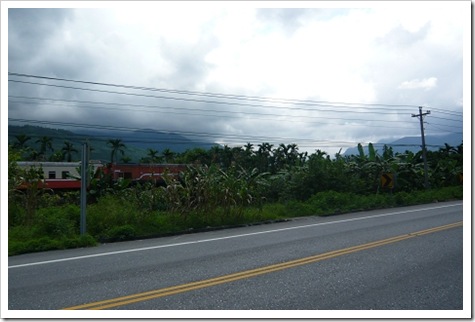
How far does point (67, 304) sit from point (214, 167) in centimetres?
1039

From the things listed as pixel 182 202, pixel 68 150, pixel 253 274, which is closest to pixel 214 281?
pixel 253 274

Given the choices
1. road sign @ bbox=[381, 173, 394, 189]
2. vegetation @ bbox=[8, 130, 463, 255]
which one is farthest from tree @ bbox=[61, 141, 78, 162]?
road sign @ bbox=[381, 173, 394, 189]

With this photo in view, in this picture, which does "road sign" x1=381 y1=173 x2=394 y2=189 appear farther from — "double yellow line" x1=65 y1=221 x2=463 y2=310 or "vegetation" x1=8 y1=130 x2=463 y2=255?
"double yellow line" x1=65 y1=221 x2=463 y2=310

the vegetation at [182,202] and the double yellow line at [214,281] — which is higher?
the vegetation at [182,202]

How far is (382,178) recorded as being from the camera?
25188mm

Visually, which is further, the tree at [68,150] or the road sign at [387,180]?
the tree at [68,150]

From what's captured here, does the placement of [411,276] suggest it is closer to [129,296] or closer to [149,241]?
[129,296]

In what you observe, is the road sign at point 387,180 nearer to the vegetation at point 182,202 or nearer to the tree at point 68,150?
the vegetation at point 182,202

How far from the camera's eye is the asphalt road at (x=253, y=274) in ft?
18.4

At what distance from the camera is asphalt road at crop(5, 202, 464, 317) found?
560 cm

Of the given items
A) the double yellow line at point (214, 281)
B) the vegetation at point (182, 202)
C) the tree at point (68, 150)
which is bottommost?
the double yellow line at point (214, 281)

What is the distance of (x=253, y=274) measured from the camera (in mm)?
7055

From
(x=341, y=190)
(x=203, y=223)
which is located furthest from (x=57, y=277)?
(x=341, y=190)

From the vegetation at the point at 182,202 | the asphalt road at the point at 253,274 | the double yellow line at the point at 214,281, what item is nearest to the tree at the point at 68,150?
the vegetation at the point at 182,202
